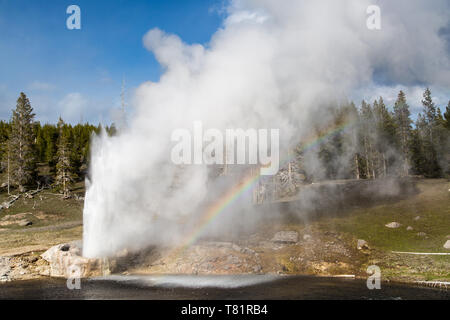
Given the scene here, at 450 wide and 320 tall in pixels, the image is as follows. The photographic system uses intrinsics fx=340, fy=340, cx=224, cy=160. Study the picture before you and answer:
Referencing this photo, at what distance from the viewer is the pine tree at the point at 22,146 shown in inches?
2312

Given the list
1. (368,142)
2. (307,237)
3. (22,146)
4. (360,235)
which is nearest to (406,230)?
(360,235)

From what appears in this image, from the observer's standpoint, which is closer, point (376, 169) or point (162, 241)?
point (162, 241)

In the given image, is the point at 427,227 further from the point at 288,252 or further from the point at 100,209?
the point at 100,209

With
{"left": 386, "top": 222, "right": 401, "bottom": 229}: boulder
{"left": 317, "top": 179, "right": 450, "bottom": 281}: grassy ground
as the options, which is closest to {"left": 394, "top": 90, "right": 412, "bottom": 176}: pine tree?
{"left": 317, "top": 179, "right": 450, "bottom": 281}: grassy ground

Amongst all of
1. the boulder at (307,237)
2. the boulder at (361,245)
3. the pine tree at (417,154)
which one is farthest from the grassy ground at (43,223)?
the pine tree at (417,154)

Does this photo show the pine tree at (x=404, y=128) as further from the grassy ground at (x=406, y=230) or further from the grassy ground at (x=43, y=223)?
the grassy ground at (x=43, y=223)

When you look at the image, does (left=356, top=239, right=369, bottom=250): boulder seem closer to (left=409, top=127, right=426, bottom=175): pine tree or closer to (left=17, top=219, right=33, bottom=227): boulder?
(left=17, top=219, right=33, bottom=227): boulder

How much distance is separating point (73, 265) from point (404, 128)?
65426 millimetres

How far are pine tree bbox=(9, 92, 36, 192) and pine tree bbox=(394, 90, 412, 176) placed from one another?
229ft

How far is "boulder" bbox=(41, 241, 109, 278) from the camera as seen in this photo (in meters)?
20.6

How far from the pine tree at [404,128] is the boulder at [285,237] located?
157ft

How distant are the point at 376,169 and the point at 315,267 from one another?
55.5m

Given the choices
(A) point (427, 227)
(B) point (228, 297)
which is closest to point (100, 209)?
(B) point (228, 297)

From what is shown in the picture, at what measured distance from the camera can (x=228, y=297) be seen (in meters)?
15.6
